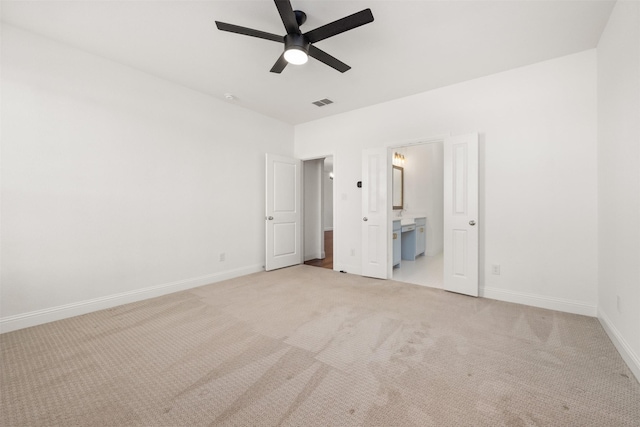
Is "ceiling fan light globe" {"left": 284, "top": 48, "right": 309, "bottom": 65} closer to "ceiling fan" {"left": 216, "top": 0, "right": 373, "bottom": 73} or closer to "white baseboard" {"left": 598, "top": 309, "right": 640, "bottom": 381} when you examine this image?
"ceiling fan" {"left": 216, "top": 0, "right": 373, "bottom": 73}

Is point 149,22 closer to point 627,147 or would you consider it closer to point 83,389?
point 83,389

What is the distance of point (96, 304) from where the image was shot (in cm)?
290

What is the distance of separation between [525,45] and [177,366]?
4282mm

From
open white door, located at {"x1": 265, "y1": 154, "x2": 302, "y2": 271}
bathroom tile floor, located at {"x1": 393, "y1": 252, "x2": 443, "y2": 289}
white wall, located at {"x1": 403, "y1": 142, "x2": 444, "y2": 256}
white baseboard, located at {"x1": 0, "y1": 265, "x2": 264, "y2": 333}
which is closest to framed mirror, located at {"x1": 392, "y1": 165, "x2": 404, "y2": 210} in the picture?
white wall, located at {"x1": 403, "y1": 142, "x2": 444, "y2": 256}

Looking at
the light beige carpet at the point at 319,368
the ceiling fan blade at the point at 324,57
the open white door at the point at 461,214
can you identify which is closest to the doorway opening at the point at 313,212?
the open white door at the point at 461,214

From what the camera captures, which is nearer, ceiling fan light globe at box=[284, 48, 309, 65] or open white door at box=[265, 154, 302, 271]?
ceiling fan light globe at box=[284, 48, 309, 65]

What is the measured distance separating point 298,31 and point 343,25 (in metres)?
0.40

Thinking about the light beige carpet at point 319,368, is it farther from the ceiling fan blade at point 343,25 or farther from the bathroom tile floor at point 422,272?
the ceiling fan blade at point 343,25

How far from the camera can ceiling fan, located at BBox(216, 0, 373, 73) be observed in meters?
1.87

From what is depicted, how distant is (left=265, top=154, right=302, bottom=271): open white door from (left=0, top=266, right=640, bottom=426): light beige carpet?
5.95 ft

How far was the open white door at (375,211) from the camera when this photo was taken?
13.4ft

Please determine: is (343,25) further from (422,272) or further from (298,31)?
(422,272)

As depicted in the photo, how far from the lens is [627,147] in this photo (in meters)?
1.95

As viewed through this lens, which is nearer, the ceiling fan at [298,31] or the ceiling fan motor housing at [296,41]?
the ceiling fan at [298,31]
